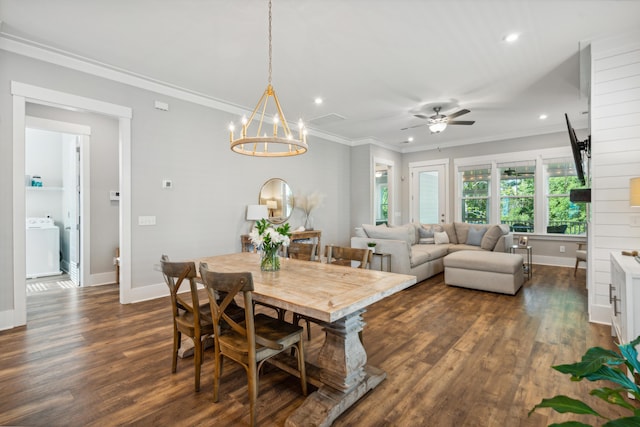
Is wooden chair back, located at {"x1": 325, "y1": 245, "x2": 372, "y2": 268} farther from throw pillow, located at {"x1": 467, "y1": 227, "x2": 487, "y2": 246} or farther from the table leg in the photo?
throw pillow, located at {"x1": 467, "y1": 227, "x2": 487, "y2": 246}

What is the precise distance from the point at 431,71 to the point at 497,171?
4.23 meters

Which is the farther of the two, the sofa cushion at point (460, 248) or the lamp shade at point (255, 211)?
the sofa cushion at point (460, 248)

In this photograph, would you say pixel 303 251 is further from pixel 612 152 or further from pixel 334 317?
pixel 612 152

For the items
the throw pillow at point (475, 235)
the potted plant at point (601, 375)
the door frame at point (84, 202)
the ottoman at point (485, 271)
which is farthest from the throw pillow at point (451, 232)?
the door frame at point (84, 202)

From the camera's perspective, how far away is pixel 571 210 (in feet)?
20.5

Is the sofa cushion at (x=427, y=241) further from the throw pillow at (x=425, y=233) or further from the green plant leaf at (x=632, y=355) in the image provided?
the green plant leaf at (x=632, y=355)

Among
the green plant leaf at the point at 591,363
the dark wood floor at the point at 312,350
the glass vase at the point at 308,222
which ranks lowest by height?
the dark wood floor at the point at 312,350

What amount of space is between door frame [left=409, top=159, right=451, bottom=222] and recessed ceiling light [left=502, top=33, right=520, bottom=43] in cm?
476

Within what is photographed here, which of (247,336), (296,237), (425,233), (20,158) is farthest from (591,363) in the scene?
(425,233)

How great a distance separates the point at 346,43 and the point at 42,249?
5873mm

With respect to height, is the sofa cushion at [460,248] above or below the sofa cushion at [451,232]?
below

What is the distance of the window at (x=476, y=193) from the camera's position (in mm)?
7191

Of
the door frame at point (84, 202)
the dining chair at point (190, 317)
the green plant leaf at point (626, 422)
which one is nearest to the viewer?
the green plant leaf at point (626, 422)

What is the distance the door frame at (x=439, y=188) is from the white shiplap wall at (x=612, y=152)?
4448 millimetres
